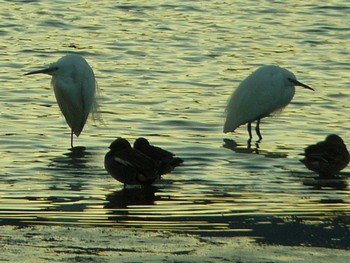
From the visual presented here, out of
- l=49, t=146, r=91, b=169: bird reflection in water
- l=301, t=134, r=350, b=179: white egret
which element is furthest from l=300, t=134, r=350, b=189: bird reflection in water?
l=49, t=146, r=91, b=169: bird reflection in water

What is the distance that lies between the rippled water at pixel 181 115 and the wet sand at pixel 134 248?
1.10ft

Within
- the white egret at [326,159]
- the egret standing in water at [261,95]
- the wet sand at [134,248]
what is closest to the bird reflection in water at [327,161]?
the white egret at [326,159]

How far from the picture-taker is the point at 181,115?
14281mm

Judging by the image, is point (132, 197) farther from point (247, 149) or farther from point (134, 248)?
point (247, 149)

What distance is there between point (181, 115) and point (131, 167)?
4.36 metres

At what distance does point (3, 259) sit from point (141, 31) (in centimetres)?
1361

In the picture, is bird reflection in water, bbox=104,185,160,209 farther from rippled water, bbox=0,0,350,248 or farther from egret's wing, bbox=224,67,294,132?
egret's wing, bbox=224,67,294,132

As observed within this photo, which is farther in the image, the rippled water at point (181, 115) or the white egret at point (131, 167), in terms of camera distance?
the white egret at point (131, 167)

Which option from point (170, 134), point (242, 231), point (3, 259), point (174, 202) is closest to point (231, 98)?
point (170, 134)

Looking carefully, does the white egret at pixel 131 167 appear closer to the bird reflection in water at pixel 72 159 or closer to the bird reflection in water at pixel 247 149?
the bird reflection in water at pixel 72 159

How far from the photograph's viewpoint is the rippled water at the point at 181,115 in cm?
906

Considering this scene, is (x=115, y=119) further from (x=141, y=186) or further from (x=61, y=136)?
(x=141, y=186)

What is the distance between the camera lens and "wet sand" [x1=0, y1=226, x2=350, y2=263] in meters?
7.26

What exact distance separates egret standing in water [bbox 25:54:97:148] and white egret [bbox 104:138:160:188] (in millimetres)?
3233
